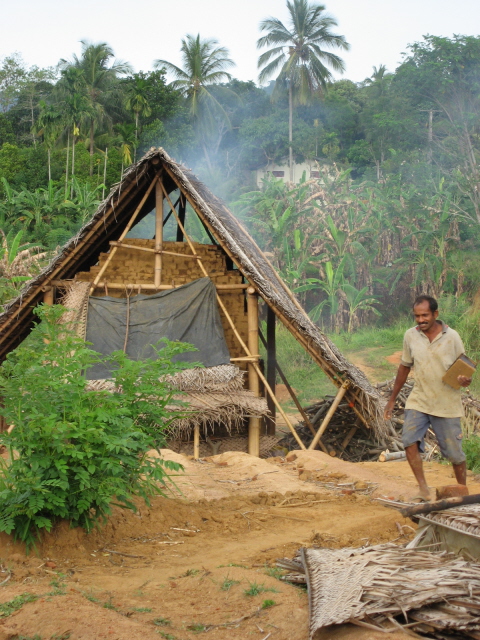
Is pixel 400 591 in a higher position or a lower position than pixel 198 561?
higher

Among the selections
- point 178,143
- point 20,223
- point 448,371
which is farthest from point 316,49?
point 448,371

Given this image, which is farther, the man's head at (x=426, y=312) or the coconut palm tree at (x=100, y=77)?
the coconut palm tree at (x=100, y=77)

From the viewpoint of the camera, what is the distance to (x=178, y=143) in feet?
107

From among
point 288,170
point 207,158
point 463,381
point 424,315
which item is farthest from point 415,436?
point 288,170

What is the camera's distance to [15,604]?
10.8 ft

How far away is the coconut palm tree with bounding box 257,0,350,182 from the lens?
36.6m

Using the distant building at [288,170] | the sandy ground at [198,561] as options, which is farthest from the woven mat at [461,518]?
the distant building at [288,170]

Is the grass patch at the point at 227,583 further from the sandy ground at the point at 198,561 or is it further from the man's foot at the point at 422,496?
the man's foot at the point at 422,496

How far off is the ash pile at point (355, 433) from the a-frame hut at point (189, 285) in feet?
2.58

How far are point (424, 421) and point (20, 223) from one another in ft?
65.4

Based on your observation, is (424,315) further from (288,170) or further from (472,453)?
(288,170)

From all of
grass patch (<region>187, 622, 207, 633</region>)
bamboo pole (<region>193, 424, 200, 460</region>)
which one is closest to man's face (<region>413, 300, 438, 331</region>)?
grass patch (<region>187, 622, 207, 633</region>)

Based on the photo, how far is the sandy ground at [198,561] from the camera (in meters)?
3.12

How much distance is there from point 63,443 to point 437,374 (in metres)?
2.74
